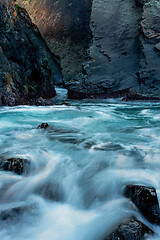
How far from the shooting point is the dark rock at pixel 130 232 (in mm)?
915

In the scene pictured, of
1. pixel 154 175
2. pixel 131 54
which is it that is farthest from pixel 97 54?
pixel 154 175

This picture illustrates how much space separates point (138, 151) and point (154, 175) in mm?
530

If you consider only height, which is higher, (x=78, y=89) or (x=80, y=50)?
(x=80, y=50)

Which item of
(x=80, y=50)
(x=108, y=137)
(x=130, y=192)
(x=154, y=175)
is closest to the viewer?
(x=130, y=192)

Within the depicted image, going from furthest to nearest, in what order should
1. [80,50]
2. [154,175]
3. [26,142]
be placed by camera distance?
[80,50] < [26,142] < [154,175]

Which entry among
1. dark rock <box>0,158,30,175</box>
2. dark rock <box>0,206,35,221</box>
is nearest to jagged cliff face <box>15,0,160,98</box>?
dark rock <box>0,158,30,175</box>

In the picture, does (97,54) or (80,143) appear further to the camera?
(97,54)

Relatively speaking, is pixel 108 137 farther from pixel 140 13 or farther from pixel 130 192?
pixel 140 13

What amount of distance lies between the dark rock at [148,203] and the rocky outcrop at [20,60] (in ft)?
14.6

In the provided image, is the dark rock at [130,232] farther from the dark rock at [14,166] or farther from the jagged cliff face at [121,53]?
the jagged cliff face at [121,53]

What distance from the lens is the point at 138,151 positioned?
7.01 feet

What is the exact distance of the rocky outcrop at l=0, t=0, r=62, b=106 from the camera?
16.8ft

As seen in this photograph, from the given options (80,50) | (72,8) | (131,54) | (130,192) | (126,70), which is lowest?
(130,192)

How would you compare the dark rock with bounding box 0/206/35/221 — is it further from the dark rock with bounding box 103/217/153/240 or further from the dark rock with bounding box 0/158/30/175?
the dark rock with bounding box 103/217/153/240
